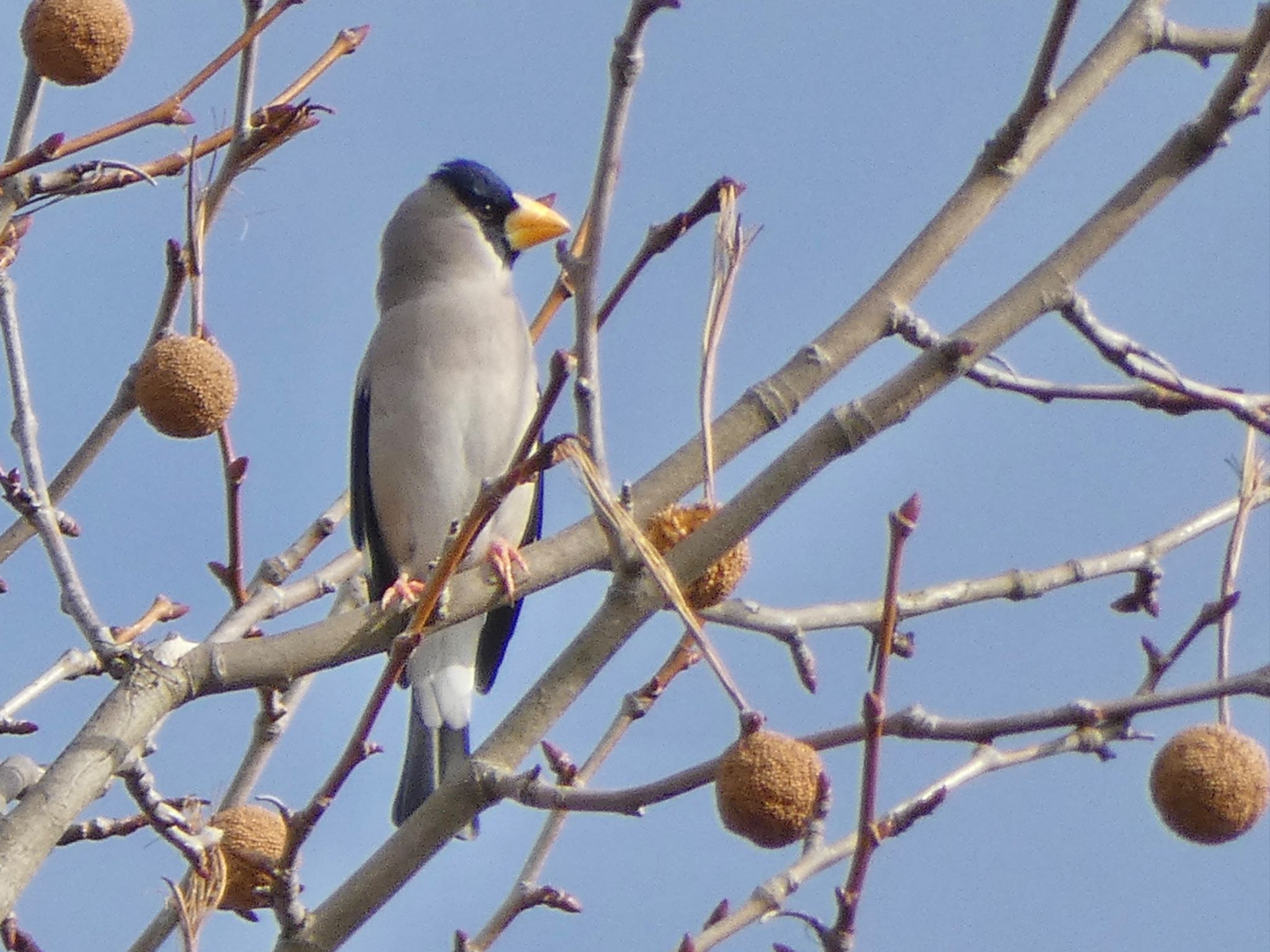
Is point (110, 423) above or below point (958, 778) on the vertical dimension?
above

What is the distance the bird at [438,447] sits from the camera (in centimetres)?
361

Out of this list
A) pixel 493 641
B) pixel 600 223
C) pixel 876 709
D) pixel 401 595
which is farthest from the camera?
pixel 493 641

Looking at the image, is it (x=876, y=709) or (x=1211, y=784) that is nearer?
(x=876, y=709)

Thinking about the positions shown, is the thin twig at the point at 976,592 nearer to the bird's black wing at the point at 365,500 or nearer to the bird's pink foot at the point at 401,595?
the bird's pink foot at the point at 401,595

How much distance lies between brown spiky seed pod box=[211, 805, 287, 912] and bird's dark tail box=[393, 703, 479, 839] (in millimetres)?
1349

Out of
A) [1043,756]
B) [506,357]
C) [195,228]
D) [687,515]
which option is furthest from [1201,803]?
[506,357]

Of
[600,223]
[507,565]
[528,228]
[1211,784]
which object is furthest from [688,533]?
[528,228]

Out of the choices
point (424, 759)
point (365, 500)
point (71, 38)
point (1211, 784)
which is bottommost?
point (1211, 784)

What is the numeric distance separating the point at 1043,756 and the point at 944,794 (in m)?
0.12

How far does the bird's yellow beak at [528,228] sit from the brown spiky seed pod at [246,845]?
2.56 m

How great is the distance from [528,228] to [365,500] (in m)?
0.96

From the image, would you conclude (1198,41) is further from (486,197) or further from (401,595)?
(486,197)

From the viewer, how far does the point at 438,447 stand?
364 cm

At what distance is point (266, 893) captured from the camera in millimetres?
1736
